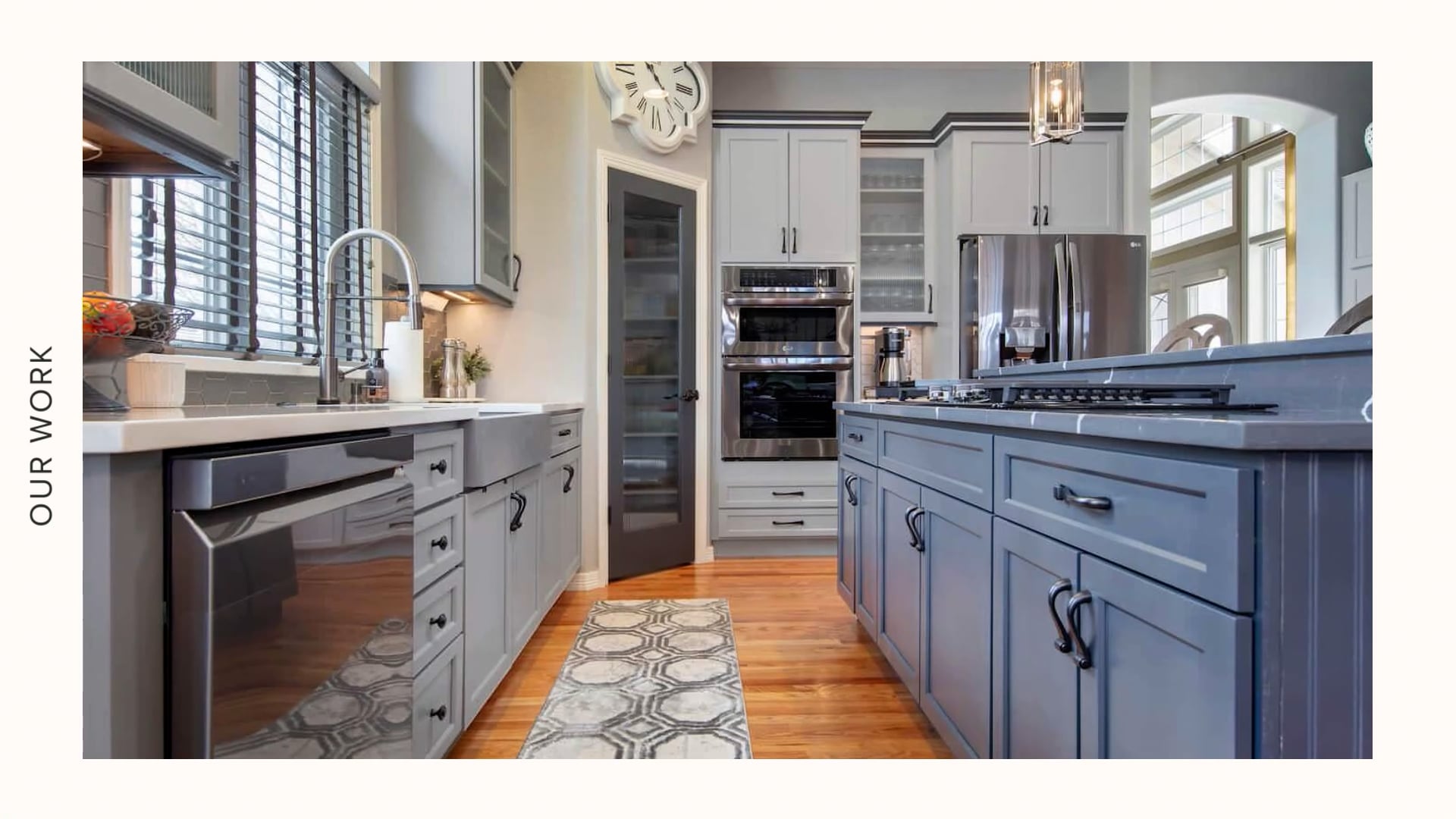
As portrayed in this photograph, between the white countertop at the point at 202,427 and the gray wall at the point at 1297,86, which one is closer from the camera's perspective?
the white countertop at the point at 202,427

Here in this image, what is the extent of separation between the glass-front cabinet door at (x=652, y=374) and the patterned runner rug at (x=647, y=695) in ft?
2.44

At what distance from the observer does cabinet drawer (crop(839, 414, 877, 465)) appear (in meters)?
2.14

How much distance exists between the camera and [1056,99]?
2.11m

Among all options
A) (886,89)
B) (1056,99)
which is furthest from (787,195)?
(1056,99)

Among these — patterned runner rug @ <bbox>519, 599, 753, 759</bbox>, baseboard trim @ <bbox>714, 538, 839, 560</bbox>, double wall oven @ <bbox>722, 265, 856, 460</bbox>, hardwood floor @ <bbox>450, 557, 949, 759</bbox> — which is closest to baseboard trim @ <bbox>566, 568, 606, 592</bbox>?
hardwood floor @ <bbox>450, 557, 949, 759</bbox>

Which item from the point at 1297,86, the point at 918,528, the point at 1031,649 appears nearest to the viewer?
the point at 1031,649

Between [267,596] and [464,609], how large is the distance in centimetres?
86

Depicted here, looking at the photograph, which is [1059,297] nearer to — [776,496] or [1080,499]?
[776,496]

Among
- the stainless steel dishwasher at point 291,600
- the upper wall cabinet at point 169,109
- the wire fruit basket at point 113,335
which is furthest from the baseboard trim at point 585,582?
the upper wall cabinet at point 169,109

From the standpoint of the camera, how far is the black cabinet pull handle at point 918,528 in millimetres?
1631

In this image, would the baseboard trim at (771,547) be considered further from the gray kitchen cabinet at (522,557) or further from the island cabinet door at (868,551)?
the gray kitchen cabinet at (522,557)

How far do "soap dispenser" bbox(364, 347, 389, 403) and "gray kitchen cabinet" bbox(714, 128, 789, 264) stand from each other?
2135 mm

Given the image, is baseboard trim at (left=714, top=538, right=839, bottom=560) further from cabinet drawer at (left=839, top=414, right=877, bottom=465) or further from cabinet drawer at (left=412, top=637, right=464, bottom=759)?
cabinet drawer at (left=412, top=637, right=464, bottom=759)

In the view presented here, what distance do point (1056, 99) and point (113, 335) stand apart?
2500 millimetres
